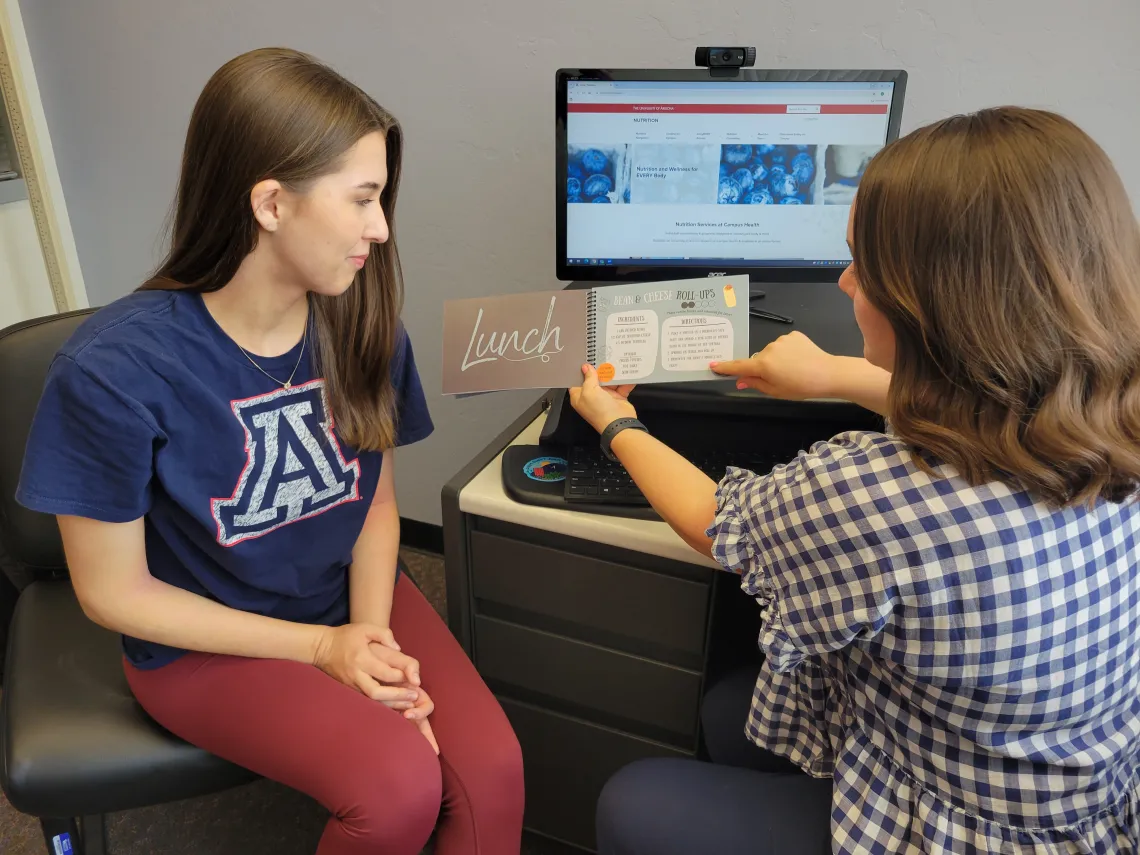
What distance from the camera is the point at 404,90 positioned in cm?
157

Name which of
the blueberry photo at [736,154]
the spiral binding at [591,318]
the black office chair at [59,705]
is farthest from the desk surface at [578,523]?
the blueberry photo at [736,154]

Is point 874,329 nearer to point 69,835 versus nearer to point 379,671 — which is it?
point 379,671

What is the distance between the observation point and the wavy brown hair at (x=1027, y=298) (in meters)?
0.61

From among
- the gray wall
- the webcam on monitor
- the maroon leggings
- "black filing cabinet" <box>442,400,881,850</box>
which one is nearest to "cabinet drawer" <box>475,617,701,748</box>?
"black filing cabinet" <box>442,400,881,850</box>

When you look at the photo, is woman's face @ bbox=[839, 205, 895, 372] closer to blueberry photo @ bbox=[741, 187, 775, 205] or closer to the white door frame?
blueberry photo @ bbox=[741, 187, 775, 205]

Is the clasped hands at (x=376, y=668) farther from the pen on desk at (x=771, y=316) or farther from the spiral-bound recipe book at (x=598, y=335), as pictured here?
the pen on desk at (x=771, y=316)

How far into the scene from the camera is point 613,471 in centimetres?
108

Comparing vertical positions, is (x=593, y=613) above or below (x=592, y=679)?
above

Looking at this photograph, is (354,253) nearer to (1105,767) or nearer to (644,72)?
(644,72)

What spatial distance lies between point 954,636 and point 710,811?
0.35 m

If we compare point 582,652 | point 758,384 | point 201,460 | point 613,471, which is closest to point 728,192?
point 758,384

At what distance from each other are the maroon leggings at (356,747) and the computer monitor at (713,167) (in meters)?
0.68

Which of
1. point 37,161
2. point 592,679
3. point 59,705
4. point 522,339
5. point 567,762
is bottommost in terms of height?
point 567,762

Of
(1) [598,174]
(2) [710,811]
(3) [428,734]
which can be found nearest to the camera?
(2) [710,811]
